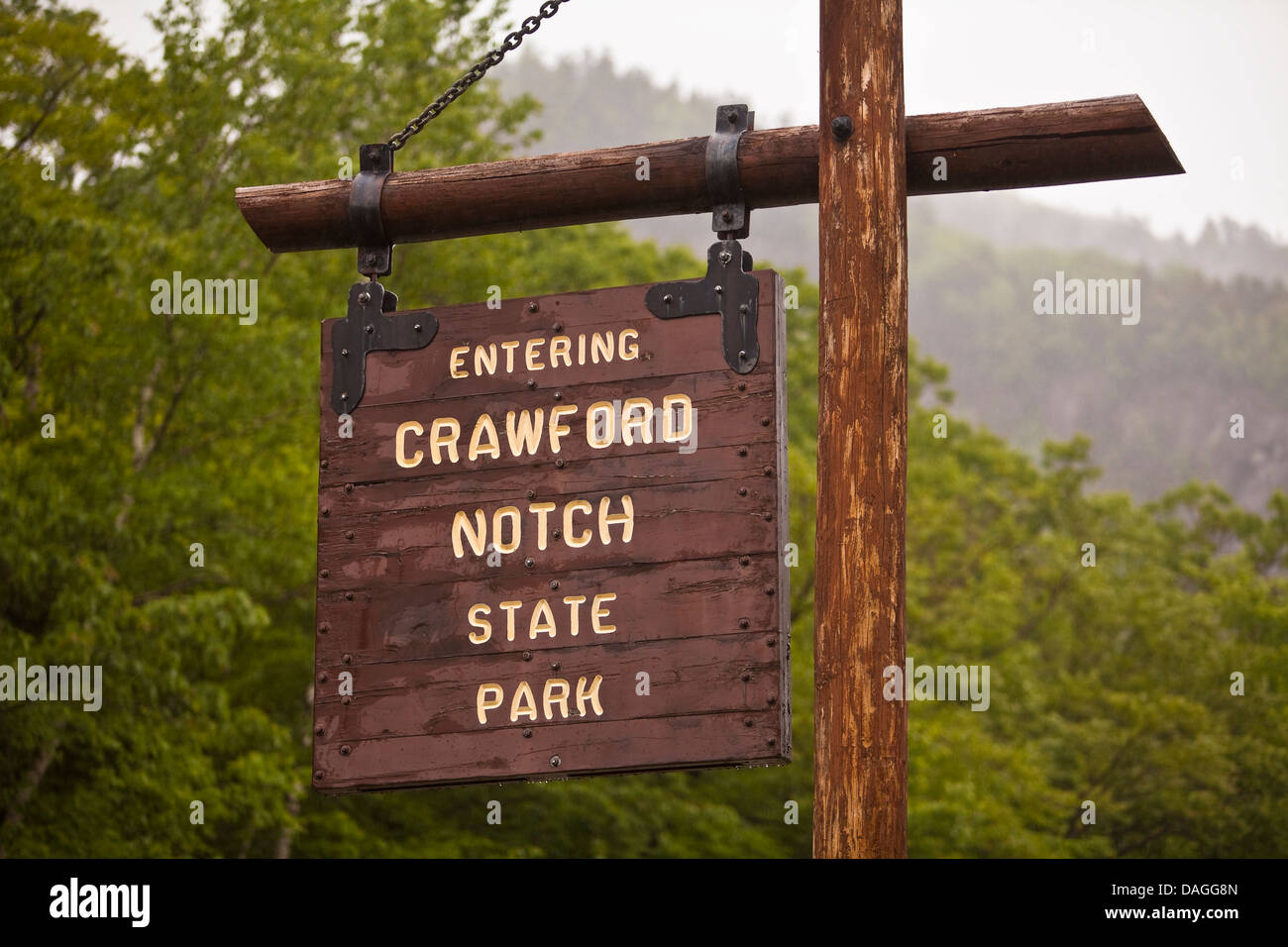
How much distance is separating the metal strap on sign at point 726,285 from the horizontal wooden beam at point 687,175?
45 mm

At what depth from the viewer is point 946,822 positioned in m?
24.1

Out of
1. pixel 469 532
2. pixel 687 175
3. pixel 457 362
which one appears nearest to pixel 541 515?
pixel 469 532

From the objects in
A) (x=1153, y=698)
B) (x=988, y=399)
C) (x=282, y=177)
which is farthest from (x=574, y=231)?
(x=988, y=399)

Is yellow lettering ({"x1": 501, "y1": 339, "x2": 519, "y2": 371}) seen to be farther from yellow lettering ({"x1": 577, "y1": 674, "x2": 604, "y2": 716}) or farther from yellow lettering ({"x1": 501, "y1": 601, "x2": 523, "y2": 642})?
yellow lettering ({"x1": 577, "y1": 674, "x2": 604, "y2": 716})

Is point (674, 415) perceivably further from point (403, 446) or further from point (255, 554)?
point (255, 554)

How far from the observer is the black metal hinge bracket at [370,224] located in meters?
5.38

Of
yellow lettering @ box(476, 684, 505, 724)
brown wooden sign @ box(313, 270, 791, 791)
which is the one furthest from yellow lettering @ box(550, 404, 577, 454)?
yellow lettering @ box(476, 684, 505, 724)

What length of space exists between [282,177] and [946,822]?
42.6 feet

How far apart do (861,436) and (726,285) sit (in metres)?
0.59

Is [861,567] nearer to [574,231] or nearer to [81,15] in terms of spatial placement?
[81,15]

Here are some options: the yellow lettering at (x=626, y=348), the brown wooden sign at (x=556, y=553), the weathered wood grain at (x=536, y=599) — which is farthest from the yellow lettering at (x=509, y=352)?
the weathered wood grain at (x=536, y=599)

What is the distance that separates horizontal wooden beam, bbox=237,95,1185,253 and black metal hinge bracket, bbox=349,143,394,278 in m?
0.03

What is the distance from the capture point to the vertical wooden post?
4.47 meters
